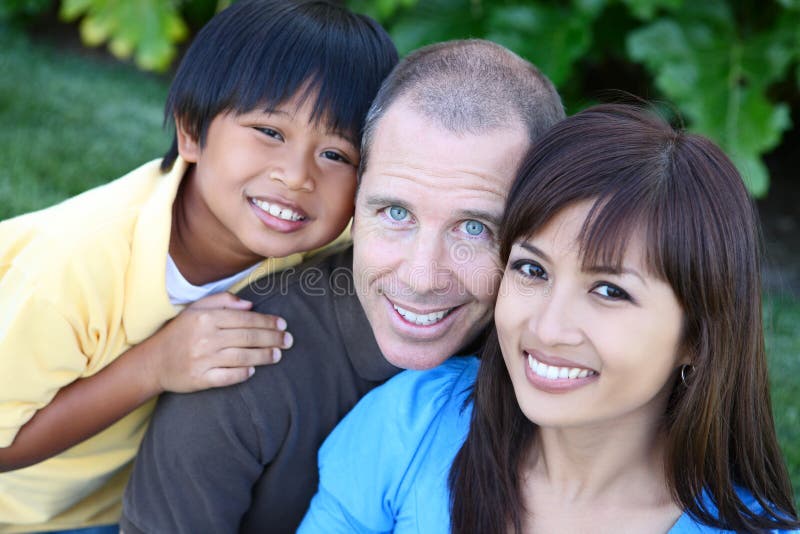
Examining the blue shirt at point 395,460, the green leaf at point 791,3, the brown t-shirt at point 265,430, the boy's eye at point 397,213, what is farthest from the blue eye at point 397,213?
the green leaf at point 791,3

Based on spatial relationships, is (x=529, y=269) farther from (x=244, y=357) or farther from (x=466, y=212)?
(x=244, y=357)

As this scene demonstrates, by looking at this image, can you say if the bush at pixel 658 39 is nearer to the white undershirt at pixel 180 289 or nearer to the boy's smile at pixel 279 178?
the boy's smile at pixel 279 178

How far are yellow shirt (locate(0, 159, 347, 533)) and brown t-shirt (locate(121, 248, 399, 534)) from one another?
271mm

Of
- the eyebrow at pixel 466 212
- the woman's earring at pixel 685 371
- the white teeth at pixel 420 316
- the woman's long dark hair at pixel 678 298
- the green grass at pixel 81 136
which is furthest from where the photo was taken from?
the green grass at pixel 81 136

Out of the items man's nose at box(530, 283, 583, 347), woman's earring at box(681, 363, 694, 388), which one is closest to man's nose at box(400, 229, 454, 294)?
man's nose at box(530, 283, 583, 347)

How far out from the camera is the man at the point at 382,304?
2.41 m

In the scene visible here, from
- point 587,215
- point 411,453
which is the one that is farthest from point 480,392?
point 587,215

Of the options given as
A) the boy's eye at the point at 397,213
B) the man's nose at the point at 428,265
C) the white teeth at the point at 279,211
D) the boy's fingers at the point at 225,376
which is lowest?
the boy's fingers at the point at 225,376

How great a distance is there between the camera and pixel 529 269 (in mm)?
2199

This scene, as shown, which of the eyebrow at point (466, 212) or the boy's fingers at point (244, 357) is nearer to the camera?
the eyebrow at point (466, 212)

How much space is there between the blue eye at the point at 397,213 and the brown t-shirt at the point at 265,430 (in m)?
0.30

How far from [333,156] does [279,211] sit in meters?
0.23

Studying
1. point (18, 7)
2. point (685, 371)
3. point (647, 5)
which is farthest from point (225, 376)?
point (18, 7)

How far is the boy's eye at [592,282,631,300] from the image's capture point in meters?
2.04
